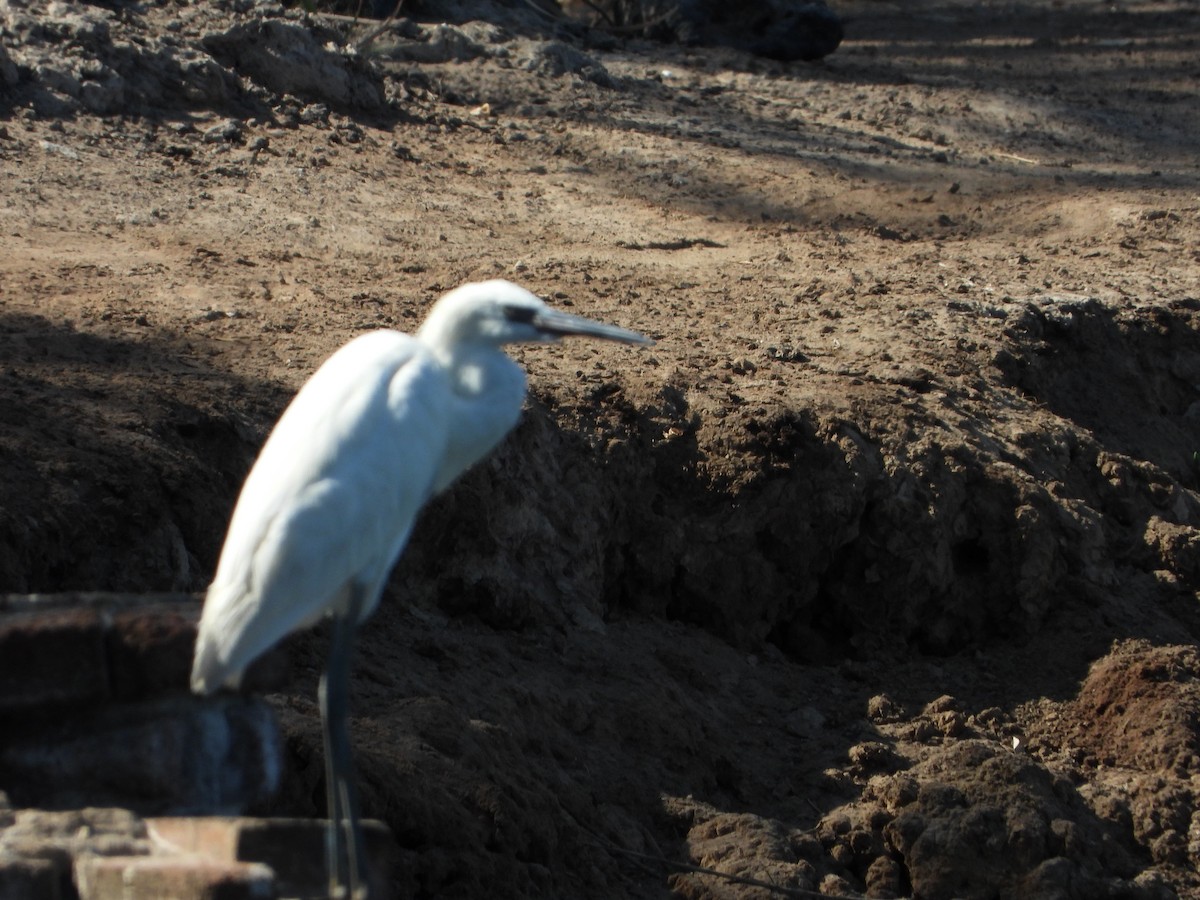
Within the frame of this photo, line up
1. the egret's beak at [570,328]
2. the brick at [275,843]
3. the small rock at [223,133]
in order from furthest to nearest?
the small rock at [223,133], the egret's beak at [570,328], the brick at [275,843]

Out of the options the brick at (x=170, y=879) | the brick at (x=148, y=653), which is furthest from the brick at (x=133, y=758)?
the brick at (x=170, y=879)

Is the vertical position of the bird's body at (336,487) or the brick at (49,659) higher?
the bird's body at (336,487)

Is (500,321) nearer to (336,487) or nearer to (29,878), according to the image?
(336,487)

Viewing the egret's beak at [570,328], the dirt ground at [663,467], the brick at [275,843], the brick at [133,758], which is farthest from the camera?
the dirt ground at [663,467]

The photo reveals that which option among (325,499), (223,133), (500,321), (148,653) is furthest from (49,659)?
(223,133)

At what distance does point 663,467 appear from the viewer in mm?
5879

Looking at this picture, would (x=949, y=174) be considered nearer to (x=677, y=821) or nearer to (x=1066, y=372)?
(x=1066, y=372)

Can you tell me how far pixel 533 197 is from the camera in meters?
8.77

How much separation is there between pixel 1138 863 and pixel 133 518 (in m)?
3.40

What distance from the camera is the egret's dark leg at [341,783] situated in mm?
2965

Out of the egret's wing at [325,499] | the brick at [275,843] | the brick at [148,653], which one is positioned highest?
the egret's wing at [325,499]

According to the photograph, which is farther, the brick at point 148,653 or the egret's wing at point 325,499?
the brick at point 148,653

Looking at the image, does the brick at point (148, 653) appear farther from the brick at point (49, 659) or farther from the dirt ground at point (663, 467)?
the dirt ground at point (663, 467)

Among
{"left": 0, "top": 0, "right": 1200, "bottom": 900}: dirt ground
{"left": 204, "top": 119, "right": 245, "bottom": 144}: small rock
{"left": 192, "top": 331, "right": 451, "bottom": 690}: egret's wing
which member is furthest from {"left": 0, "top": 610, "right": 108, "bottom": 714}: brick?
{"left": 204, "top": 119, "right": 245, "bottom": 144}: small rock
